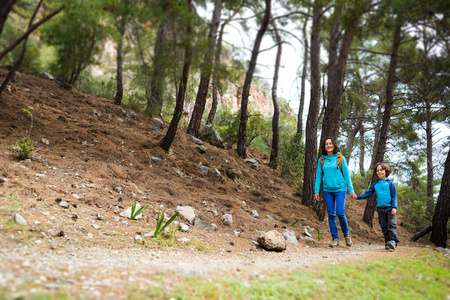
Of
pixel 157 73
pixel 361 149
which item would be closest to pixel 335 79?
pixel 157 73

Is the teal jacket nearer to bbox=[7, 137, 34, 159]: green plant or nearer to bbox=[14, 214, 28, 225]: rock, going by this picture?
bbox=[14, 214, 28, 225]: rock

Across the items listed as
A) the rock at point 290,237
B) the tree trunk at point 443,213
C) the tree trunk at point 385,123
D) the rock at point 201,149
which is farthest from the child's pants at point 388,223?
the rock at point 201,149

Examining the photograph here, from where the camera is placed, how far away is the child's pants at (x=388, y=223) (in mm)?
4383

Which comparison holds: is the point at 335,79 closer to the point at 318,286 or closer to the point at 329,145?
the point at 329,145

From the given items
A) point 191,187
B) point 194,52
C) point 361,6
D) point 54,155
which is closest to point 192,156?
point 191,187

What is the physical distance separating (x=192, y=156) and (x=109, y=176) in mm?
2903

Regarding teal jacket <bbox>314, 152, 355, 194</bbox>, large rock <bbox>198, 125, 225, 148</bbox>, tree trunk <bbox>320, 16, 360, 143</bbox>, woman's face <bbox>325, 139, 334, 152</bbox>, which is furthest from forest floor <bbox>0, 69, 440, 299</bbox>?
tree trunk <bbox>320, 16, 360, 143</bbox>

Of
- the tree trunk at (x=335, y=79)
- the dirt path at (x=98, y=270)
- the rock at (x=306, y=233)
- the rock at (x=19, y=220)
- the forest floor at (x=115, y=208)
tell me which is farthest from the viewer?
the tree trunk at (x=335, y=79)

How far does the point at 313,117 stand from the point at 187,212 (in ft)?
17.2

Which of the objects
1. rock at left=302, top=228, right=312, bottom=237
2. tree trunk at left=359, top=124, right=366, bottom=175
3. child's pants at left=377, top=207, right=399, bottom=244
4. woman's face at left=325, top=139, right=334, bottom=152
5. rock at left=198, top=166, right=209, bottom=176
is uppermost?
tree trunk at left=359, top=124, right=366, bottom=175

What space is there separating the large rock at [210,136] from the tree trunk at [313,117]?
3.61 metres

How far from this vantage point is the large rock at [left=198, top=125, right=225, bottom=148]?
10055 millimetres

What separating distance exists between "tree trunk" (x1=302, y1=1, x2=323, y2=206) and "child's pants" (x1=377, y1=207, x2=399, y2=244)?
291 centimetres

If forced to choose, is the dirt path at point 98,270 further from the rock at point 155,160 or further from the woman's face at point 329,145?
the rock at point 155,160
